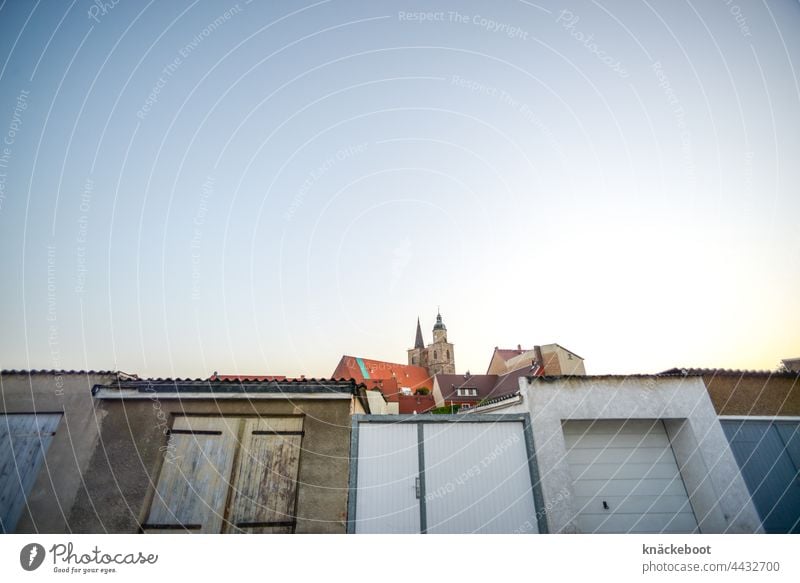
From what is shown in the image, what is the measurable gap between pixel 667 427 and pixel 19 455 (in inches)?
600

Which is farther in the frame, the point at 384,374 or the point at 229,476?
the point at 384,374

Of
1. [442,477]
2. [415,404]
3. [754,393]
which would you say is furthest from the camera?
[415,404]

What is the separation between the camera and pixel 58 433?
687 centimetres

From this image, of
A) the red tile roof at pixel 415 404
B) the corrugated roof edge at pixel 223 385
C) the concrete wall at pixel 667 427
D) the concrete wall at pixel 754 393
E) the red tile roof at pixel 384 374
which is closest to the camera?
the concrete wall at pixel 667 427

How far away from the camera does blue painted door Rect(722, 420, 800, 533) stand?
661cm

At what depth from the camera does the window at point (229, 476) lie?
6270 mm

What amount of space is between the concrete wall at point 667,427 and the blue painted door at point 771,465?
11.8 inches

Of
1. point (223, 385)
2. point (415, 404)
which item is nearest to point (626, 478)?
point (223, 385)

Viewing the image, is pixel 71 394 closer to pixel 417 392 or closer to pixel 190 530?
pixel 190 530

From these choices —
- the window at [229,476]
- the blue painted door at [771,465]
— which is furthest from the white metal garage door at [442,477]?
the blue painted door at [771,465]

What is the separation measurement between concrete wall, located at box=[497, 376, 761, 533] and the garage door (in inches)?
11.9

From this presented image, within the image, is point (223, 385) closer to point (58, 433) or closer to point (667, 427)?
point (58, 433)

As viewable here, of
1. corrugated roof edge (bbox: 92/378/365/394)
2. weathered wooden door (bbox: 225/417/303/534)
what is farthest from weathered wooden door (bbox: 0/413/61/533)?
weathered wooden door (bbox: 225/417/303/534)

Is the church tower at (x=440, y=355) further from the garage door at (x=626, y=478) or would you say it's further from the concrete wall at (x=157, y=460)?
the concrete wall at (x=157, y=460)
